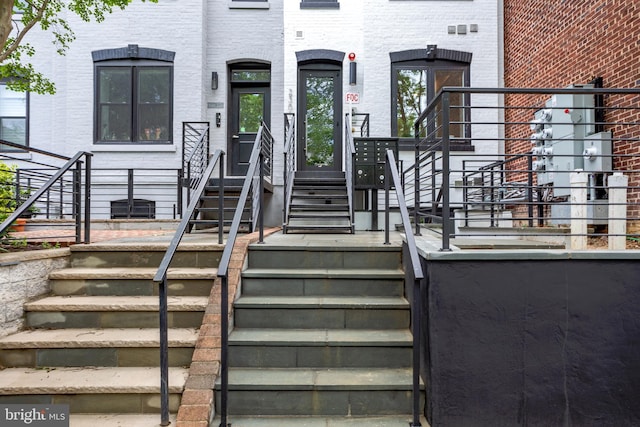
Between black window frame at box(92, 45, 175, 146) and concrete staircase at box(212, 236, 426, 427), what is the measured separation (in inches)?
249

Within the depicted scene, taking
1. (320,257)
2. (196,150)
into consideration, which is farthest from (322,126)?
(320,257)

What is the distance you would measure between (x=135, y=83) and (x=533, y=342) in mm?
9239

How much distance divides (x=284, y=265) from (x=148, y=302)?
1242 mm

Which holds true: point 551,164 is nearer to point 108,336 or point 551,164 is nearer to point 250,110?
point 108,336

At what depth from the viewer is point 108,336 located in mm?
3312

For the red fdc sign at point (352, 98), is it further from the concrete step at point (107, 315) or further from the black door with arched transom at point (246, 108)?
the concrete step at point (107, 315)

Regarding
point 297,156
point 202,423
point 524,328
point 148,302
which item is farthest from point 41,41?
point 524,328

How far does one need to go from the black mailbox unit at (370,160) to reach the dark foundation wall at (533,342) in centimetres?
405

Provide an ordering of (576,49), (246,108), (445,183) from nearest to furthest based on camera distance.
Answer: (445,183)
(576,49)
(246,108)

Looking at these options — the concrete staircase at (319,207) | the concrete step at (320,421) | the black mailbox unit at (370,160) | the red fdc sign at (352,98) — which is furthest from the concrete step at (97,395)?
the red fdc sign at (352,98)

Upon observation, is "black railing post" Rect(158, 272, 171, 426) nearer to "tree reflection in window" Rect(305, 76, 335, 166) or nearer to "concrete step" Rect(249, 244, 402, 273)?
"concrete step" Rect(249, 244, 402, 273)

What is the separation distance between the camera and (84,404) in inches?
114

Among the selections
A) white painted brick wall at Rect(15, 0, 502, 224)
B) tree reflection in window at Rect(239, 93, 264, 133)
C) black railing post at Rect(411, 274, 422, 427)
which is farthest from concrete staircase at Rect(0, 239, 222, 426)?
tree reflection in window at Rect(239, 93, 264, 133)

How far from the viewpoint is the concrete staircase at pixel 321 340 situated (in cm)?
293
